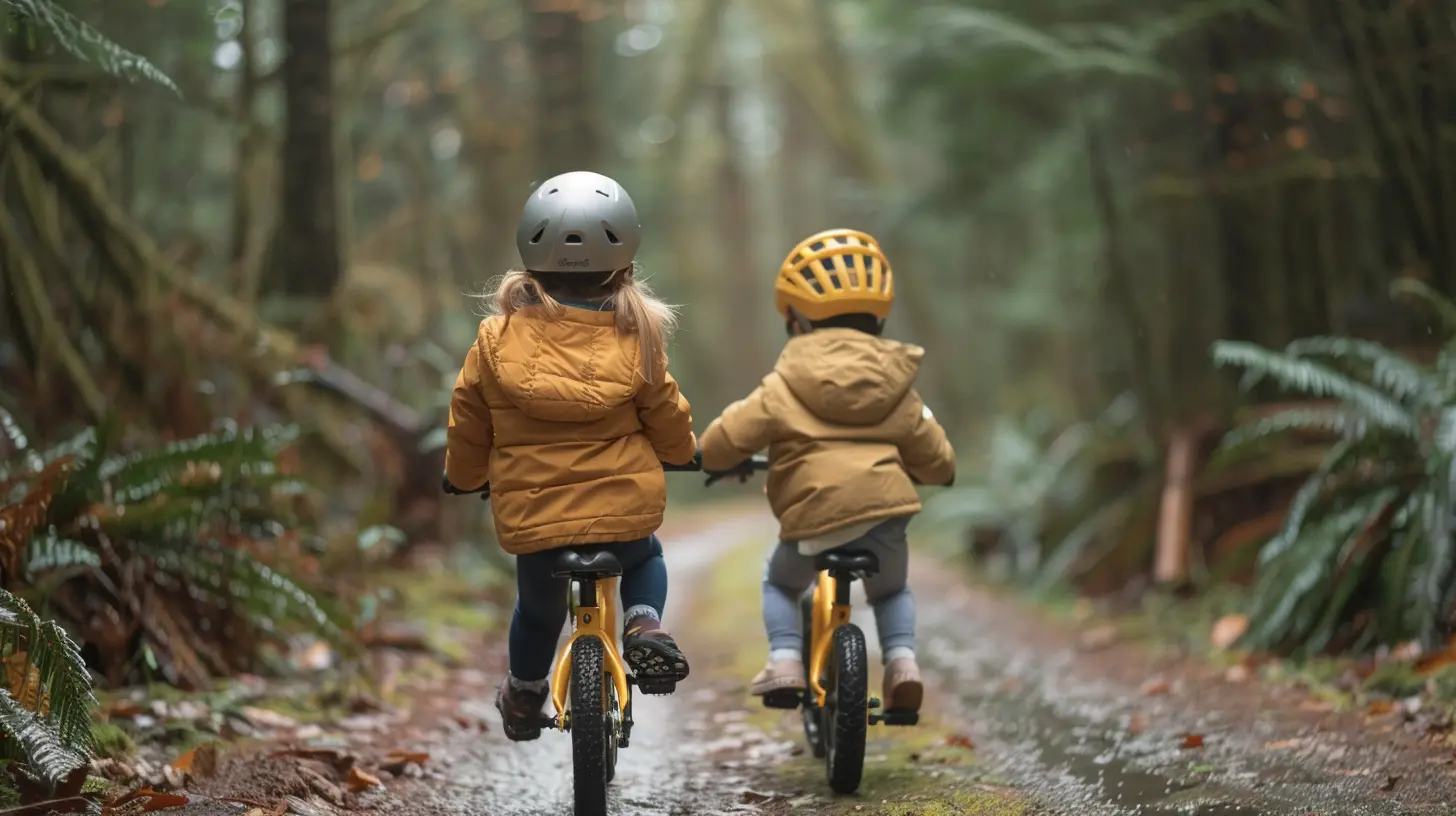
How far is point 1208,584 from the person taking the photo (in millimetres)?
7680

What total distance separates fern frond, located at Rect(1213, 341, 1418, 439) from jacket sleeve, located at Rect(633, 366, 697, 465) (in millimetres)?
3412

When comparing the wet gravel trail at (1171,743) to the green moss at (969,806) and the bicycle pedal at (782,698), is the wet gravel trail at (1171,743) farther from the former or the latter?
the bicycle pedal at (782,698)

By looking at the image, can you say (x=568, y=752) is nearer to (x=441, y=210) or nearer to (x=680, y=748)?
(x=680, y=748)

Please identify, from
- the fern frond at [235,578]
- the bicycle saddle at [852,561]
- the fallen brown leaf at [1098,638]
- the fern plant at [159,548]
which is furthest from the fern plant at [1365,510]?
the fern plant at [159,548]

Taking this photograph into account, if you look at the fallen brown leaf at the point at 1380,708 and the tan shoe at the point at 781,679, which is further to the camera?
the fallen brown leaf at the point at 1380,708

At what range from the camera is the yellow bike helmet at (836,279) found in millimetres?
4832

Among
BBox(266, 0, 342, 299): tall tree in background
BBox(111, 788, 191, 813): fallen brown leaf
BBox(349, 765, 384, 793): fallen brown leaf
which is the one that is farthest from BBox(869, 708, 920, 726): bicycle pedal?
BBox(266, 0, 342, 299): tall tree in background

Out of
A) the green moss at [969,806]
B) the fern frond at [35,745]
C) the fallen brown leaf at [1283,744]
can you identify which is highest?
the fern frond at [35,745]

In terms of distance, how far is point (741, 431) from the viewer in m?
4.71

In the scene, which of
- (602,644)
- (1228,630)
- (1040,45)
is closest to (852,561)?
(602,644)

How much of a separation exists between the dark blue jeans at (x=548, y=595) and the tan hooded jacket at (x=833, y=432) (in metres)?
0.62

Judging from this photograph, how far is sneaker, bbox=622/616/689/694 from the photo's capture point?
13.2 ft

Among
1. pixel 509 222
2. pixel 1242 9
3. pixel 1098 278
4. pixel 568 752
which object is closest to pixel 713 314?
pixel 509 222

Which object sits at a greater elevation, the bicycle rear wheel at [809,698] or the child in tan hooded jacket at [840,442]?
the child in tan hooded jacket at [840,442]
